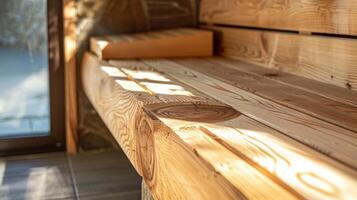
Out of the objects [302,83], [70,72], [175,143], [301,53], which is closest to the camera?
[175,143]

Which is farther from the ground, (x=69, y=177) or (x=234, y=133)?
(x=234, y=133)

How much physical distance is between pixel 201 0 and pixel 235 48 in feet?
1.93

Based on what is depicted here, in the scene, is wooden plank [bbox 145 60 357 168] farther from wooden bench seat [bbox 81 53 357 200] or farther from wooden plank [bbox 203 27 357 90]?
wooden plank [bbox 203 27 357 90]

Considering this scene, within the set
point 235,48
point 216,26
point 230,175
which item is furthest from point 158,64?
point 230,175

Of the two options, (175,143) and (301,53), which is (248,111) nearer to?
(175,143)

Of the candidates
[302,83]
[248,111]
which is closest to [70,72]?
[302,83]

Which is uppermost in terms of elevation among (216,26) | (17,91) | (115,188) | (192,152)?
(216,26)

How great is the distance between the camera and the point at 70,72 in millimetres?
2633

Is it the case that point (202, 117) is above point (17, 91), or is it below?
above

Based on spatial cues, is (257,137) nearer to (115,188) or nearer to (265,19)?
Answer: (265,19)

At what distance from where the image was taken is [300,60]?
1755 mm

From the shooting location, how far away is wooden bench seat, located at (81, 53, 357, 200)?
2.23ft

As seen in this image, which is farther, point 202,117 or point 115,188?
point 115,188

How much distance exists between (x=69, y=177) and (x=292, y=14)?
51.9 inches
